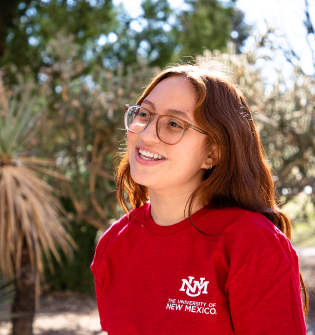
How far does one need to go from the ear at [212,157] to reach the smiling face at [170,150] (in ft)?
0.06

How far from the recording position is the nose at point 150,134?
156cm

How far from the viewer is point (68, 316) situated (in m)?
7.25

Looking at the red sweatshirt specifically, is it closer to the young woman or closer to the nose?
the young woman

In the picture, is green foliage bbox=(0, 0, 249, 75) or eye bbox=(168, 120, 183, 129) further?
green foliage bbox=(0, 0, 249, 75)

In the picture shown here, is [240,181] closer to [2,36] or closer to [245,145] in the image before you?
[245,145]

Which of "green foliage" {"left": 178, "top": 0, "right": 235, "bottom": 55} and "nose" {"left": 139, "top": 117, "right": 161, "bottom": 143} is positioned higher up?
"green foliage" {"left": 178, "top": 0, "right": 235, "bottom": 55}

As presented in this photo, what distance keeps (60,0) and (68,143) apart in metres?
3.60

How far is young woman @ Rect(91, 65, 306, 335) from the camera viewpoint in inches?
50.9

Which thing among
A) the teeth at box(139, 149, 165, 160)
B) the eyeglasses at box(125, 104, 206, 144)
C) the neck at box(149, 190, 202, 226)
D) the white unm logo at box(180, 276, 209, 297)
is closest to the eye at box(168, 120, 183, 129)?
the eyeglasses at box(125, 104, 206, 144)

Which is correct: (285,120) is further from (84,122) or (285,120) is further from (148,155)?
(148,155)

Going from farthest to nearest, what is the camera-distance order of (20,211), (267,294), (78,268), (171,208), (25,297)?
(78,268)
(25,297)
(20,211)
(171,208)
(267,294)

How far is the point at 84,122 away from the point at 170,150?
14.5 ft

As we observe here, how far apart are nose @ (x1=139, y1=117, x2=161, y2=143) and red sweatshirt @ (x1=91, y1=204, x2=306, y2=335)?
313mm

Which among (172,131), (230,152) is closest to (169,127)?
(172,131)
